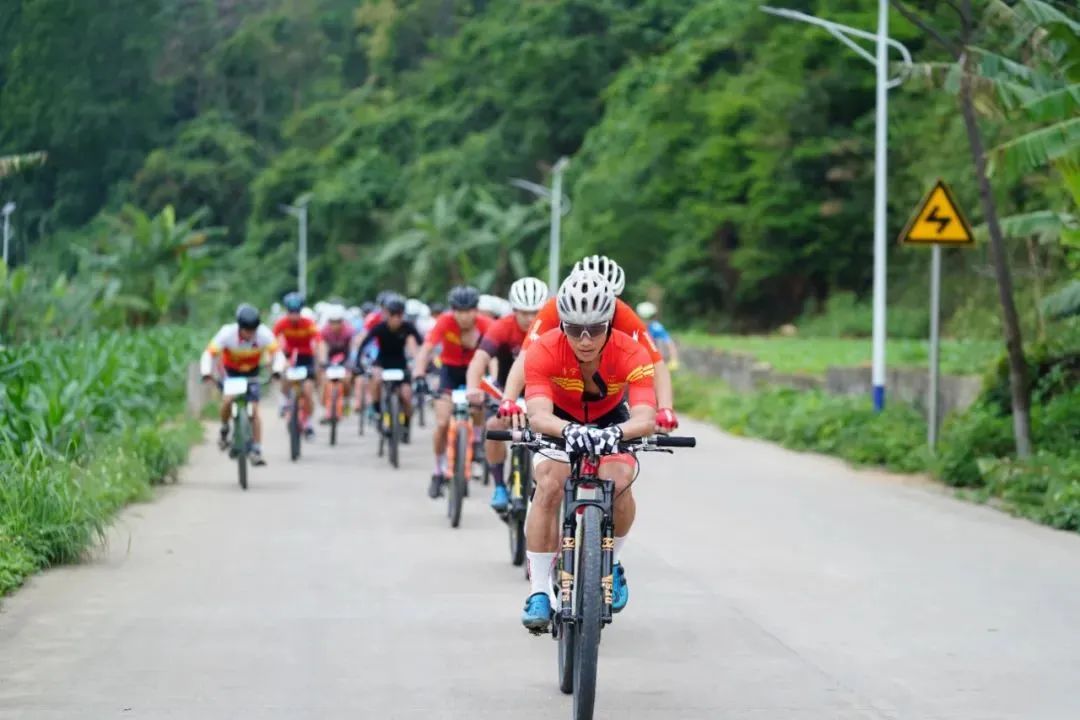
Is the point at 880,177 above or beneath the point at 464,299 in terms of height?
above

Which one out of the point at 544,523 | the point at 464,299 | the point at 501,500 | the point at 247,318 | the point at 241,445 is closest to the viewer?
the point at 544,523

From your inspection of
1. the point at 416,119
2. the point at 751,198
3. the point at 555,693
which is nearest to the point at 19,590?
the point at 555,693

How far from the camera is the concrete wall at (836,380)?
73.2 feet

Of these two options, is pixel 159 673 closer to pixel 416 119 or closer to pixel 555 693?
pixel 555 693

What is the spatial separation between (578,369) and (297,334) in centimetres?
1636

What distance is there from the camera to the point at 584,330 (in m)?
8.12

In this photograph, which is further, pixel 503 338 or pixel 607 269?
pixel 503 338

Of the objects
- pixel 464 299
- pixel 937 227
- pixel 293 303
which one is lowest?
pixel 464 299

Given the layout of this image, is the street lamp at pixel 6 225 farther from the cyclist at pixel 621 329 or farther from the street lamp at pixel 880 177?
the cyclist at pixel 621 329

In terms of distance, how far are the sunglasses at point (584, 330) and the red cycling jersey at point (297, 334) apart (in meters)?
16.6

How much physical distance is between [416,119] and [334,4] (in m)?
17.1

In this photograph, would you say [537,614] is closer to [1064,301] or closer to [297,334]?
[1064,301]

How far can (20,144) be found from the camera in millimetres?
19781

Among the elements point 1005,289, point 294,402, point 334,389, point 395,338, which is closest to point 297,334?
point 334,389
